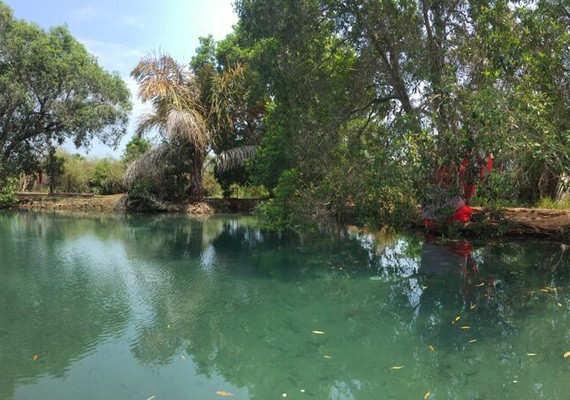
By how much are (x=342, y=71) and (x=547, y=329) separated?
7093 millimetres

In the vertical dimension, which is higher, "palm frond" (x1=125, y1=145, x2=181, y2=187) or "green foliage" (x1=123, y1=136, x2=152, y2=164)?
"green foliage" (x1=123, y1=136, x2=152, y2=164)

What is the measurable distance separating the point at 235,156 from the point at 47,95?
10.5 m

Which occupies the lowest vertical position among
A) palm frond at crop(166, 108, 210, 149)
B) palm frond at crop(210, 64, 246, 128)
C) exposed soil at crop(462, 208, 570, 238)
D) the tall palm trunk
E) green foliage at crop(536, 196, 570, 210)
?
exposed soil at crop(462, 208, 570, 238)

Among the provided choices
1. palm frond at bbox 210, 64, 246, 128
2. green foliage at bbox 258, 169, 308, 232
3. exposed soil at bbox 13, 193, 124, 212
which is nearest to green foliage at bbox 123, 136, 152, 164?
exposed soil at bbox 13, 193, 124, 212

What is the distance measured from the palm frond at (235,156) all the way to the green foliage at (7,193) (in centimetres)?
1131

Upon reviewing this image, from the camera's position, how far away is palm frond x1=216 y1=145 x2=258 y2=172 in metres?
21.3

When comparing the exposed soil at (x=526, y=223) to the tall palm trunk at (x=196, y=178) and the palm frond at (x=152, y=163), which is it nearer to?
the tall palm trunk at (x=196, y=178)

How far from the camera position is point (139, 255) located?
34.2ft

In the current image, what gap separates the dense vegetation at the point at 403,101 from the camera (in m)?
6.85

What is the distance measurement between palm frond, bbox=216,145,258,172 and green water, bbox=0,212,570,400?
11.1 m

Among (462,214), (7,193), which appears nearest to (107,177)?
(7,193)

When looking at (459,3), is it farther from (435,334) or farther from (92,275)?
(92,275)

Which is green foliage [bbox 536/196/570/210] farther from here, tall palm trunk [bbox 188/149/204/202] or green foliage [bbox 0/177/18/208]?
green foliage [bbox 0/177/18/208]

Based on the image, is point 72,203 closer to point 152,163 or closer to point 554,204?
point 152,163
